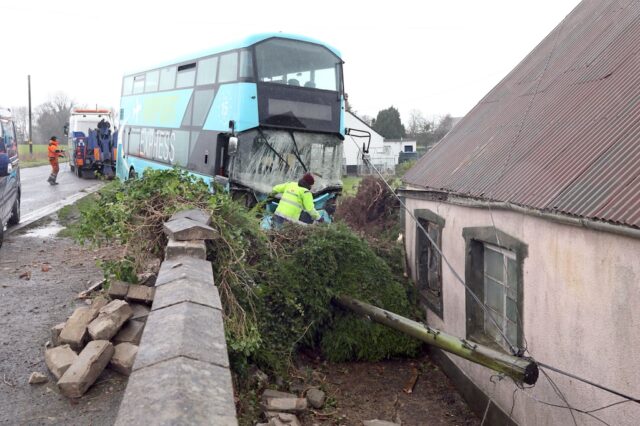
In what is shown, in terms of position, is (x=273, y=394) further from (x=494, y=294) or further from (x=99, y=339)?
(x=494, y=294)

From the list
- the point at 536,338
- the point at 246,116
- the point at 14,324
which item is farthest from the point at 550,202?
the point at 246,116

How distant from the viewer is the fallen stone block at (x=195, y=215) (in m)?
5.74

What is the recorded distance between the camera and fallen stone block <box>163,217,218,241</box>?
17.1 feet

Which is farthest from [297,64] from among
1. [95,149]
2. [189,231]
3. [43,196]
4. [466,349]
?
[95,149]

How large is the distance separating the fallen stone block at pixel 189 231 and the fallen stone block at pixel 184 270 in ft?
0.97

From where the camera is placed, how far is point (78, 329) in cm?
484

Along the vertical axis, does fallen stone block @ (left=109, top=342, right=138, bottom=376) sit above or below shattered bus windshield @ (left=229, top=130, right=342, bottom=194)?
below

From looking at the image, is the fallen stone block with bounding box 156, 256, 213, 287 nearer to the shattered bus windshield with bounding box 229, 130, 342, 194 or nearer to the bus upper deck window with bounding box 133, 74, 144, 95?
the shattered bus windshield with bounding box 229, 130, 342, 194

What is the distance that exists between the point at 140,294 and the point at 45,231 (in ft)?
29.0

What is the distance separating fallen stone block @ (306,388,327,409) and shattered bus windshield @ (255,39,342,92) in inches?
250

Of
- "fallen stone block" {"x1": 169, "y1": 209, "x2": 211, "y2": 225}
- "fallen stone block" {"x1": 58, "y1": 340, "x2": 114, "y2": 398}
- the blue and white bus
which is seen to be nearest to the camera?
"fallen stone block" {"x1": 58, "y1": 340, "x2": 114, "y2": 398}

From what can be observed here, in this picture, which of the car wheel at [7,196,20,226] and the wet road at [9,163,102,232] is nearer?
the car wheel at [7,196,20,226]

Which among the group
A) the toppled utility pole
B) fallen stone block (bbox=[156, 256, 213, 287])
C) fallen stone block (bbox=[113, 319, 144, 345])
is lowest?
the toppled utility pole

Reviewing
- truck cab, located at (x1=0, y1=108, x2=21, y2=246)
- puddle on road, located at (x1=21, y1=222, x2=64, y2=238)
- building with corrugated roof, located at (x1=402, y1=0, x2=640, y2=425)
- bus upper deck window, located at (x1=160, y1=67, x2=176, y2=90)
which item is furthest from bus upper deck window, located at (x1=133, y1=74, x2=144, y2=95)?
building with corrugated roof, located at (x1=402, y1=0, x2=640, y2=425)
